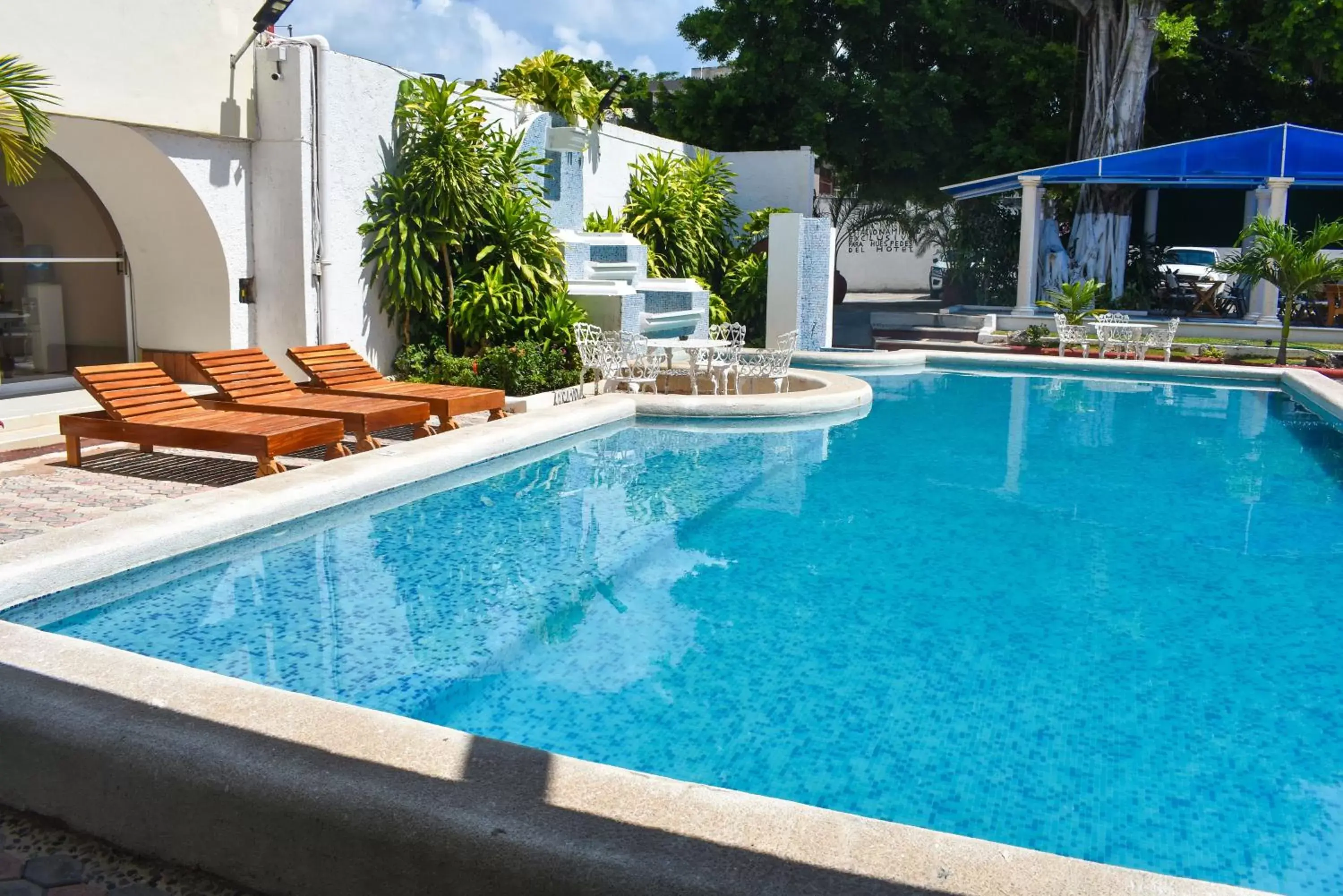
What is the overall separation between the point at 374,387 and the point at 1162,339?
1272cm

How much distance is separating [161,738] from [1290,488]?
9.16m

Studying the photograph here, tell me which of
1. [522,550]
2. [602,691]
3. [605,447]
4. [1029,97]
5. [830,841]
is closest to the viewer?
[830,841]

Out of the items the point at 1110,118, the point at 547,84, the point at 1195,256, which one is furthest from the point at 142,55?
the point at 1195,256

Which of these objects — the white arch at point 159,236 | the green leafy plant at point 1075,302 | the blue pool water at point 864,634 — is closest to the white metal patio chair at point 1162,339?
the green leafy plant at point 1075,302

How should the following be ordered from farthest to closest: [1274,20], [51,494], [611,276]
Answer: [1274,20] → [611,276] → [51,494]

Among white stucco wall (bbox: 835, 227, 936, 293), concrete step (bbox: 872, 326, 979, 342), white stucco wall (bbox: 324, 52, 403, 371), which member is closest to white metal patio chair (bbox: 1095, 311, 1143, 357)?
concrete step (bbox: 872, 326, 979, 342)

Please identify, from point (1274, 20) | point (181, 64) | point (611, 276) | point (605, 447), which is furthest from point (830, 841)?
point (1274, 20)

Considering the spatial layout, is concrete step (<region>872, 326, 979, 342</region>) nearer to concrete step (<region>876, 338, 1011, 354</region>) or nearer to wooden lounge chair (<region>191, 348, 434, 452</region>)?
concrete step (<region>876, 338, 1011, 354</region>)

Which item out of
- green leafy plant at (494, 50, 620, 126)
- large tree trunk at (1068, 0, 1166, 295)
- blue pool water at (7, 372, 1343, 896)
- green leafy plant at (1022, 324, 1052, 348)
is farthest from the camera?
large tree trunk at (1068, 0, 1166, 295)

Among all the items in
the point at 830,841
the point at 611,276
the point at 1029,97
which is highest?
the point at 1029,97

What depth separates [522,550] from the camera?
23.5ft

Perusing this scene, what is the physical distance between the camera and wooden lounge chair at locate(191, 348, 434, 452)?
9.23 meters

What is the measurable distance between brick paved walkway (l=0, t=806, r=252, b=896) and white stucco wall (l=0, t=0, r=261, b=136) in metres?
7.94

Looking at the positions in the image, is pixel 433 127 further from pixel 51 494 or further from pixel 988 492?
pixel 988 492
